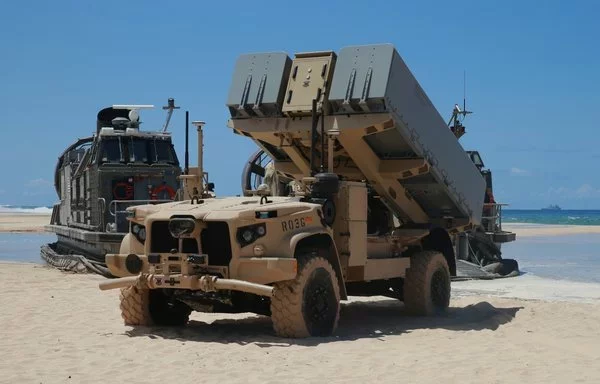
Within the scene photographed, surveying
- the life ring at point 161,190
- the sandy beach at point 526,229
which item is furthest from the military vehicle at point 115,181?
the sandy beach at point 526,229

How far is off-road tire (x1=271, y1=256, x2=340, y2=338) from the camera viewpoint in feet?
29.9

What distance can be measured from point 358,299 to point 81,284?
16.4ft

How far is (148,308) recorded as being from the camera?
1018 cm

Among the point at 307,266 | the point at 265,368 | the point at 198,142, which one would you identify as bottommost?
the point at 265,368

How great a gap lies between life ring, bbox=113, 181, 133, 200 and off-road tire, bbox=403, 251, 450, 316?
26.4 feet

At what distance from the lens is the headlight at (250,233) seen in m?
9.06

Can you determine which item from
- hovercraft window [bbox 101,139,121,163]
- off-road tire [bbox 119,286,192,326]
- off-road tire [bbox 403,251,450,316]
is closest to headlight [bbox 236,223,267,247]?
off-road tire [bbox 119,286,192,326]

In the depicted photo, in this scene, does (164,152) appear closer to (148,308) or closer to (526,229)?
(148,308)

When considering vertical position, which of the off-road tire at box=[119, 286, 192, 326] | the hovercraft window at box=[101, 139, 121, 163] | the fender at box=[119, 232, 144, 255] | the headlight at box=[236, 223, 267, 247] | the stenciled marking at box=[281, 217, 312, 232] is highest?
the hovercraft window at box=[101, 139, 121, 163]

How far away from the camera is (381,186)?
Result: 11.6 metres

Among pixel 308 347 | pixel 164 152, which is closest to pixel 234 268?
pixel 308 347

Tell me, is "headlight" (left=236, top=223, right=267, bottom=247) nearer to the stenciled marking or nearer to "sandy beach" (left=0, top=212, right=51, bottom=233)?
the stenciled marking

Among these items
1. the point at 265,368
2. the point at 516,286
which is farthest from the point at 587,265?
the point at 265,368

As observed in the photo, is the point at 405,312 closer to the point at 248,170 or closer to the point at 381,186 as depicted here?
the point at 381,186
